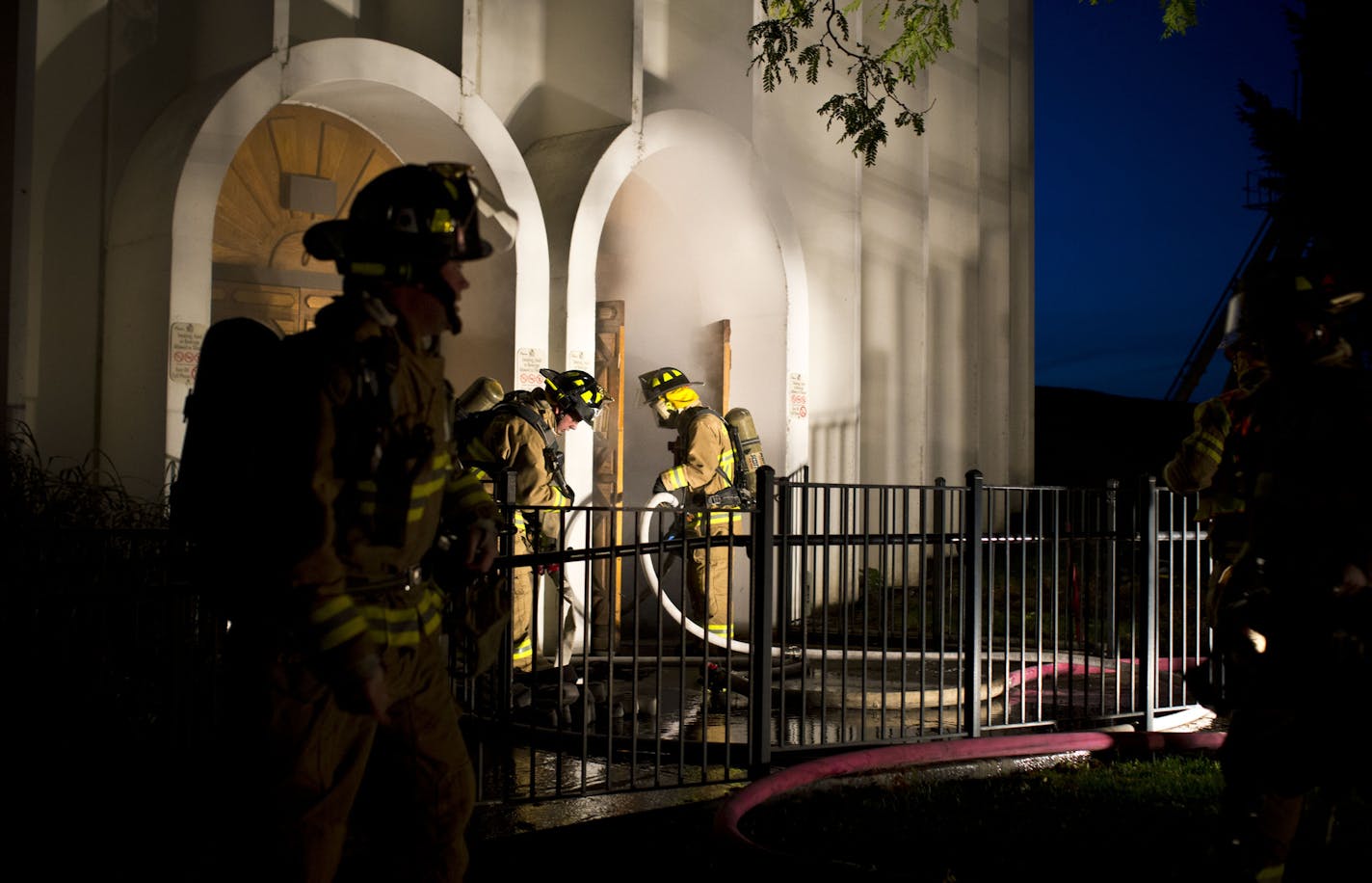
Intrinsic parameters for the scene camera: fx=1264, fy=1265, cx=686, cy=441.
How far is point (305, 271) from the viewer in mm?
9844

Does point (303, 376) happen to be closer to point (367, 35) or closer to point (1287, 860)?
point (1287, 860)

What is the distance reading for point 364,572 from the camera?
313 cm

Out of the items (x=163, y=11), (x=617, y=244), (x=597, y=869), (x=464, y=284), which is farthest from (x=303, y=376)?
(x=617, y=244)

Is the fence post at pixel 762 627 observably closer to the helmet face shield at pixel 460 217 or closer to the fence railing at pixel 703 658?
the fence railing at pixel 703 658

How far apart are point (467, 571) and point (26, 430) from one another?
5018 mm

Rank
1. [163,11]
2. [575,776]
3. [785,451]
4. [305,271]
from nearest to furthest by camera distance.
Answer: [575,776] → [163,11] → [305,271] → [785,451]

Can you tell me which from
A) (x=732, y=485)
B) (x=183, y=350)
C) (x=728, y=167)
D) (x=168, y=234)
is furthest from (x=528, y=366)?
(x=728, y=167)

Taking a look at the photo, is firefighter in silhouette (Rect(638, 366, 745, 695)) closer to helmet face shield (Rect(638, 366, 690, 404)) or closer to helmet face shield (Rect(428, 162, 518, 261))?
helmet face shield (Rect(638, 366, 690, 404))

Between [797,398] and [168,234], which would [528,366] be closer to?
[168,234]

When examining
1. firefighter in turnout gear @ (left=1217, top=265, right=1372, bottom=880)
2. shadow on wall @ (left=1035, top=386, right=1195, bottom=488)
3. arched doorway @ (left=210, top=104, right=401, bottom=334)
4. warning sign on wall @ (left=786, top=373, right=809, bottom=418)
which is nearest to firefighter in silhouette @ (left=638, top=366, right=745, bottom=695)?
warning sign on wall @ (left=786, top=373, right=809, bottom=418)

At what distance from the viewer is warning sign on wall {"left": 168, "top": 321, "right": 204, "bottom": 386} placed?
25.0ft

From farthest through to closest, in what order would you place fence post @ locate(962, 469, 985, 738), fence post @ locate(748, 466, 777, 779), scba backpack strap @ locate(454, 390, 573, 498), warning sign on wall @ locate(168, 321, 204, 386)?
scba backpack strap @ locate(454, 390, 573, 498) → warning sign on wall @ locate(168, 321, 204, 386) → fence post @ locate(962, 469, 985, 738) → fence post @ locate(748, 466, 777, 779)

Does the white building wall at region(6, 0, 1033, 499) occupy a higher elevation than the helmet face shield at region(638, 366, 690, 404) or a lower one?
higher

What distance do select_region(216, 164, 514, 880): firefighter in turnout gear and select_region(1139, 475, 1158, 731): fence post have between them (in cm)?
485
